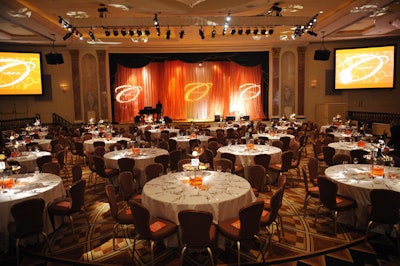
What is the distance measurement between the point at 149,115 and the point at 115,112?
179 centimetres

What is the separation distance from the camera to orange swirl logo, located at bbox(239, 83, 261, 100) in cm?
1778

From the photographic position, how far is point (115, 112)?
17.2m

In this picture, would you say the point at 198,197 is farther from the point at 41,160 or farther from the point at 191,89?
the point at 191,89

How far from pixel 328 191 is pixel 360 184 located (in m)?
0.51

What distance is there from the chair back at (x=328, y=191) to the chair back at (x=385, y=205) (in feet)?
1.73

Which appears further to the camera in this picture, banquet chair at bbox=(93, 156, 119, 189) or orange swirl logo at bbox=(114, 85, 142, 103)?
orange swirl logo at bbox=(114, 85, 142, 103)

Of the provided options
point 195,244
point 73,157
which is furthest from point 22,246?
point 73,157

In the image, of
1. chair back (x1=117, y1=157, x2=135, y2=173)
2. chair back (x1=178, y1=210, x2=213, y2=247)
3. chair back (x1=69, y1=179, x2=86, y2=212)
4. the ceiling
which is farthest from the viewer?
the ceiling

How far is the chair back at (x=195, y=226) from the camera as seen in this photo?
11.8ft

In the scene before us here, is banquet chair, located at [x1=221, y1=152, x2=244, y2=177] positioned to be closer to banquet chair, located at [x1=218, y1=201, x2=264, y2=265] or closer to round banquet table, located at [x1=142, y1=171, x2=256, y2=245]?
round banquet table, located at [x1=142, y1=171, x2=256, y2=245]

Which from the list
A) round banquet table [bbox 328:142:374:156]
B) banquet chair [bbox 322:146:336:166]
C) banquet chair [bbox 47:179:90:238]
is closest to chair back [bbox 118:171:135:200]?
banquet chair [bbox 47:179:90:238]

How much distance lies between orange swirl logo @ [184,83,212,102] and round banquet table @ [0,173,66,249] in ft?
44.0

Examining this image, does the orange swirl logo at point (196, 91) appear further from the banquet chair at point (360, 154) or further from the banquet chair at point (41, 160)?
the banquet chair at point (360, 154)

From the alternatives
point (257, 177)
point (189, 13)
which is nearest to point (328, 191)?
point (257, 177)
